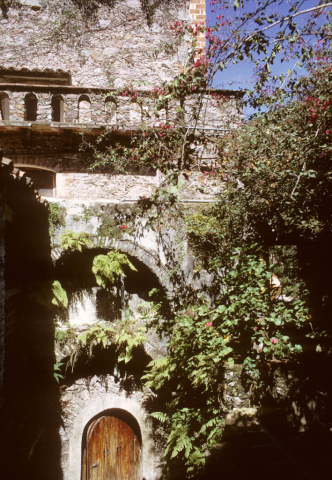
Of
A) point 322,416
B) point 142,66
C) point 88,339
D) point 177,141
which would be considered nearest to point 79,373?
point 88,339

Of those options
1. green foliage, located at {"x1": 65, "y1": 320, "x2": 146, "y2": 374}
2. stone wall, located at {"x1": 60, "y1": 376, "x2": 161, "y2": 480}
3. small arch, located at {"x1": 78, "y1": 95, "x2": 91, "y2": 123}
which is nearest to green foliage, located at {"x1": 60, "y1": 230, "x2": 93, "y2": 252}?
green foliage, located at {"x1": 65, "y1": 320, "x2": 146, "y2": 374}

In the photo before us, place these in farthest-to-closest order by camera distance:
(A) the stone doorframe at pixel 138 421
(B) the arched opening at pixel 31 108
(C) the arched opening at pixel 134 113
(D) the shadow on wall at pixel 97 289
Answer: (C) the arched opening at pixel 134 113
(B) the arched opening at pixel 31 108
(A) the stone doorframe at pixel 138 421
(D) the shadow on wall at pixel 97 289

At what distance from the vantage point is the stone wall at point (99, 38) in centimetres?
862

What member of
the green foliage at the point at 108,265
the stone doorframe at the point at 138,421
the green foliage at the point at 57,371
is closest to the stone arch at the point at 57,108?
the green foliage at the point at 108,265

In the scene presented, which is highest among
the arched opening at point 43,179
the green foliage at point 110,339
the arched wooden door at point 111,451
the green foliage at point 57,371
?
the arched opening at point 43,179

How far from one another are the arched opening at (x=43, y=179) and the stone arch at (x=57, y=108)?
49.0 inches

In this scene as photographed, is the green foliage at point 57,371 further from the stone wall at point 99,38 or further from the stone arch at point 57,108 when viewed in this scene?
the stone wall at point 99,38

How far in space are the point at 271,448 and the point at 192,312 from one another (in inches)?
96.6

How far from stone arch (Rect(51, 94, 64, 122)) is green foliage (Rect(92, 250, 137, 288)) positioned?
386 centimetres

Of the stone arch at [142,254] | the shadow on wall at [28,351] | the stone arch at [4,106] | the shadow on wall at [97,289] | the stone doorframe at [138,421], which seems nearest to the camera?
the shadow on wall at [28,351]

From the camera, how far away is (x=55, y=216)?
5.41 metres

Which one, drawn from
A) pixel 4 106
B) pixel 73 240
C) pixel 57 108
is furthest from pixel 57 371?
A: pixel 4 106

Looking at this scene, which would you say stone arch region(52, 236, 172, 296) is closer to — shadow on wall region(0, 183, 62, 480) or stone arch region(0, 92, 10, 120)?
shadow on wall region(0, 183, 62, 480)

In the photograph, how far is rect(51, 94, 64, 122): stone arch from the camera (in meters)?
7.19
